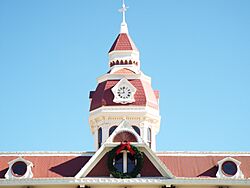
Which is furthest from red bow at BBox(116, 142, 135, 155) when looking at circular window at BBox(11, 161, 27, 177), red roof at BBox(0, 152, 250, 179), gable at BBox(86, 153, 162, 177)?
circular window at BBox(11, 161, 27, 177)

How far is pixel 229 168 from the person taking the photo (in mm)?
52125

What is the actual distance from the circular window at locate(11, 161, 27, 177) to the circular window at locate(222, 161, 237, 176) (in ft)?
41.4

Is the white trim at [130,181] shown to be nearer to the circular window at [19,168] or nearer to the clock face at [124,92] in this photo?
the circular window at [19,168]

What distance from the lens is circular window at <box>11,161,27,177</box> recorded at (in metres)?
51.8

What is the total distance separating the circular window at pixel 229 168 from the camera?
51844 millimetres

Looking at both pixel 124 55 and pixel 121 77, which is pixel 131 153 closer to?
pixel 121 77

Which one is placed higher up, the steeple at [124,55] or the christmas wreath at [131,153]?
the steeple at [124,55]

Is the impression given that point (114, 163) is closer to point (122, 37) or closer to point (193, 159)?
point (193, 159)

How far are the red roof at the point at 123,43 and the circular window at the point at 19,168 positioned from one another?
44.2 ft

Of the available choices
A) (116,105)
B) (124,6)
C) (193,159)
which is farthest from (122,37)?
(193,159)

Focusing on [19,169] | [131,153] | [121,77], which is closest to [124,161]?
[131,153]

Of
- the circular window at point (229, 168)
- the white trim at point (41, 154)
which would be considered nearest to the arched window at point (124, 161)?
the white trim at point (41, 154)

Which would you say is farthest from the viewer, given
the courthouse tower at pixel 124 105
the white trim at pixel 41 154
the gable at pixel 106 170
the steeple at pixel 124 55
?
the steeple at pixel 124 55

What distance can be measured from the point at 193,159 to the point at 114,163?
547 cm
